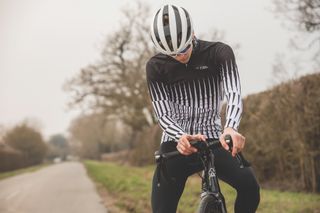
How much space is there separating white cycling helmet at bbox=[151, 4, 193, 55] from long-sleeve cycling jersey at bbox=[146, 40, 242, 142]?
0.85 ft

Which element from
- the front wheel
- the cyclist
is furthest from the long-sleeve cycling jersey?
the front wheel

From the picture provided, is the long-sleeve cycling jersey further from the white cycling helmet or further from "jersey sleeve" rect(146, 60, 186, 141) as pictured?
the white cycling helmet

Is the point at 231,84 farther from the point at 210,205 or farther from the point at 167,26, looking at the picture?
the point at 210,205

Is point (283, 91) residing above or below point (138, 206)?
above

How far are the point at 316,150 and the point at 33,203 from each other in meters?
7.08

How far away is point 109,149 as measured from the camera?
9119cm

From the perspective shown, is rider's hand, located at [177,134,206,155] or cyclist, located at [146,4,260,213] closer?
rider's hand, located at [177,134,206,155]

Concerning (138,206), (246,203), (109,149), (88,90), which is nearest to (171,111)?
(246,203)

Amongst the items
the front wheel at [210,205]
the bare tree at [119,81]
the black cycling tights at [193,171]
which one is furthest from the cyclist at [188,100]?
the bare tree at [119,81]

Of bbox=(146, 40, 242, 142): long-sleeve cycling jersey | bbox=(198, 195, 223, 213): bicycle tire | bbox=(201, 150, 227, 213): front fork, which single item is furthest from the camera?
bbox=(146, 40, 242, 142): long-sleeve cycling jersey

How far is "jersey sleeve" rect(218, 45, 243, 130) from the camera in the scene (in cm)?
311

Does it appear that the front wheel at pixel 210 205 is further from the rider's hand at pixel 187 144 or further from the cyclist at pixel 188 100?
the rider's hand at pixel 187 144

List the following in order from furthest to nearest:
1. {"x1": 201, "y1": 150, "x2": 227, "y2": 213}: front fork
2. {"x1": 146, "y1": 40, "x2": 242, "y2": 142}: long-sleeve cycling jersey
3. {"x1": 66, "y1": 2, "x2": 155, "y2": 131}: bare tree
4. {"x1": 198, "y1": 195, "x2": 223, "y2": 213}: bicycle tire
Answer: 1. {"x1": 66, "y1": 2, "x2": 155, "y2": 131}: bare tree
2. {"x1": 146, "y1": 40, "x2": 242, "y2": 142}: long-sleeve cycling jersey
3. {"x1": 201, "y1": 150, "x2": 227, "y2": 213}: front fork
4. {"x1": 198, "y1": 195, "x2": 223, "y2": 213}: bicycle tire

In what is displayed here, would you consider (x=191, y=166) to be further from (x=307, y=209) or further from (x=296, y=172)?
(x=296, y=172)
